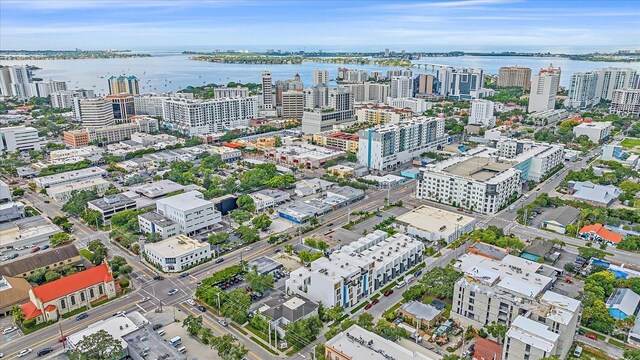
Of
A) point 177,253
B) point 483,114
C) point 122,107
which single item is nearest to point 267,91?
point 122,107

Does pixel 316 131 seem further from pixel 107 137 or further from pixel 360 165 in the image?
pixel 107 137

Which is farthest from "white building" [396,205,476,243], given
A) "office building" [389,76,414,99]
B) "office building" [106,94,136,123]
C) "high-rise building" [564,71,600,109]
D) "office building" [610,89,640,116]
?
"high-rise building" [564,71,600,109]

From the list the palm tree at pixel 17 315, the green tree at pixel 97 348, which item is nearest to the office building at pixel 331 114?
the palm tree at pixel 17 315

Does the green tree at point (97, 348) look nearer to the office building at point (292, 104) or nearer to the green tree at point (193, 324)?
the green tree at point (193, 324)

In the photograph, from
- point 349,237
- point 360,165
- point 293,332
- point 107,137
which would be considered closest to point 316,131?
point 360,165

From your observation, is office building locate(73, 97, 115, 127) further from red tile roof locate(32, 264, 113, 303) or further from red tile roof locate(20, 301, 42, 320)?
red tile roof locate(20, 301, 42, 320)
